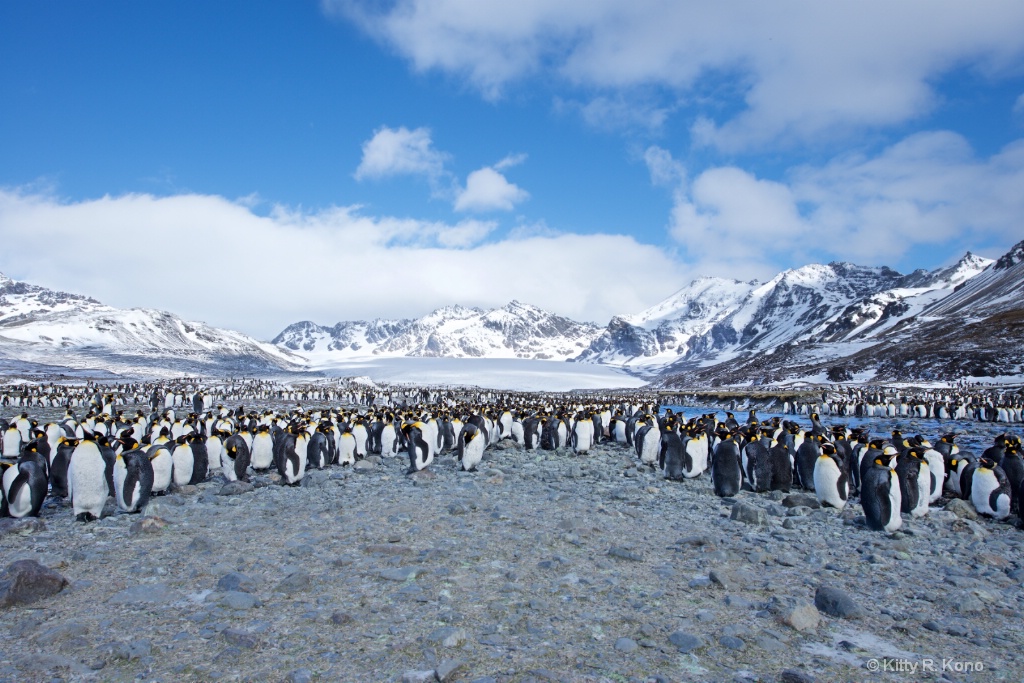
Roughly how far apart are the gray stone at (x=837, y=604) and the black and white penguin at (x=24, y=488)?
9545mm

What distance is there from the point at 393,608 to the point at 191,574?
2210 mm

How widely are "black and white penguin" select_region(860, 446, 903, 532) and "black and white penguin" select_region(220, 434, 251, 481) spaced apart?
10.1 meters

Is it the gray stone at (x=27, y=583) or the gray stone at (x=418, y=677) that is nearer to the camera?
the gray stone at (x=418, y=677)

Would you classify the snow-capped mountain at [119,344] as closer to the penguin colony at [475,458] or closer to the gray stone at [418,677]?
the penguin colony at [475,458]

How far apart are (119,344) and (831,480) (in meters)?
156

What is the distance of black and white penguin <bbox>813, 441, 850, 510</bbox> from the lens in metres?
8.91

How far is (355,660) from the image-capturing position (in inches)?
170

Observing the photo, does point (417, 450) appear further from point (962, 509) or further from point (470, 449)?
point (962, 509)

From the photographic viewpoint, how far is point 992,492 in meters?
8.59

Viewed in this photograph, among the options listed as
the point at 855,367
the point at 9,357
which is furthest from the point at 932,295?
the point at 9,357

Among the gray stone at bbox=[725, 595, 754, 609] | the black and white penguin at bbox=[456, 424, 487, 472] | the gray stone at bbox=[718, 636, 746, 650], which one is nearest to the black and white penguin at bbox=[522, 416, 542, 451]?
the black and white penguin at bbox=[456, 424, 487, 472]

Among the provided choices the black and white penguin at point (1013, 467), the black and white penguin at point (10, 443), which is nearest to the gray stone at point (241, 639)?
the black and white penguin at point (1013, 467)

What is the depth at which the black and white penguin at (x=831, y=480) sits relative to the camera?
8914 mm

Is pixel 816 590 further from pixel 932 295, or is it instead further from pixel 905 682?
pixel 932 295
